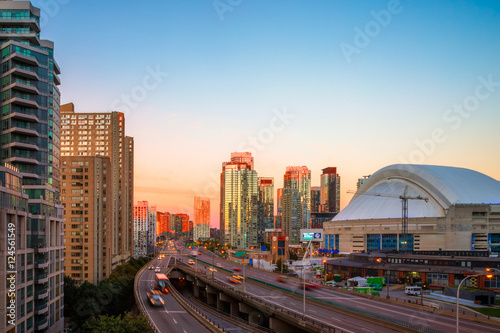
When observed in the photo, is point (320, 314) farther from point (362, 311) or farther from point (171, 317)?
point (171, 317)

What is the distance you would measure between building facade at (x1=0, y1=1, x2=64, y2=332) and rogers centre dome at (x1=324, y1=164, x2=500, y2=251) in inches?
5146

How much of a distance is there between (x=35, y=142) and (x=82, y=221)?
54382 mm

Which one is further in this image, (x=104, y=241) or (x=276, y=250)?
(x=276, y=250)

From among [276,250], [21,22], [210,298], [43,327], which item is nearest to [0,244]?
[43,327]

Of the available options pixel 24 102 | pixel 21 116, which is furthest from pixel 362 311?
pixel 24 102

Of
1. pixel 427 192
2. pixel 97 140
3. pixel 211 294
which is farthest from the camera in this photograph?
pixel 427 192

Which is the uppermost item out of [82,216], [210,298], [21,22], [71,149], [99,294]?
[21,22]

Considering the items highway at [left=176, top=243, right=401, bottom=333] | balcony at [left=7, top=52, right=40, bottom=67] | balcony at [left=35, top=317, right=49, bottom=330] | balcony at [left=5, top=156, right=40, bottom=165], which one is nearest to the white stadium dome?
highway at [left=176, top=243, right=401, bottom=333]

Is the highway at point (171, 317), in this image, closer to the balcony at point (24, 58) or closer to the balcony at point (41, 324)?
the balcony at point (41, 324)

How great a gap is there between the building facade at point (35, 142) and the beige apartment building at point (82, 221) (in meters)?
46.5

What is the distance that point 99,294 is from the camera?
82000 mm

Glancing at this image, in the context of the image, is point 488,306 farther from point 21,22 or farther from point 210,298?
point 21,22

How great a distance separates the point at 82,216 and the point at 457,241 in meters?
119

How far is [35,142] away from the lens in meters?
61.4
